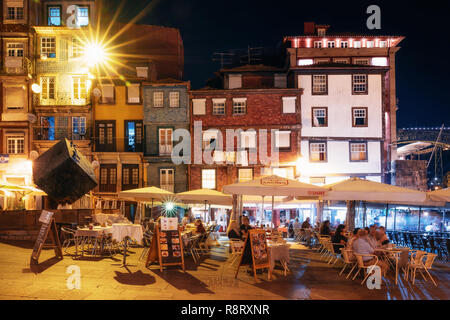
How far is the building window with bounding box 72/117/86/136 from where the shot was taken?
108ft

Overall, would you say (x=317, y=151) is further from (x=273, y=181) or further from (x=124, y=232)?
(x=124, y=232)

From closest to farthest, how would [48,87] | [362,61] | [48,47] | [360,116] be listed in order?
1. [360,116]
2. [48,87]
3. [48,47]
4. [362,61]

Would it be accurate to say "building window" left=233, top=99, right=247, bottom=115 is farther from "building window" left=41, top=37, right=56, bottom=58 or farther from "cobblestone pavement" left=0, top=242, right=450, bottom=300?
"cobblestone pavement" left=0, top=242, right=450, bottom=300

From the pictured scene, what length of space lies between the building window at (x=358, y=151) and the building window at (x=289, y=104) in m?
5.21

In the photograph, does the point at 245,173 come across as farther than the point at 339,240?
Yes

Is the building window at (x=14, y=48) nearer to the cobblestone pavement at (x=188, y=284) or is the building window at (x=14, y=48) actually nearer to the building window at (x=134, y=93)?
the building window at (x=134, y=93)

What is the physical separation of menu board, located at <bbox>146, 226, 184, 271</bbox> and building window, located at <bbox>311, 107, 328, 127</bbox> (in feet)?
72.9

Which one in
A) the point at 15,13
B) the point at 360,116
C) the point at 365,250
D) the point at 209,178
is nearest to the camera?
the point at 365,250

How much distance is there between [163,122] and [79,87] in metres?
7.34

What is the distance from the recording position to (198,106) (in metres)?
32.8

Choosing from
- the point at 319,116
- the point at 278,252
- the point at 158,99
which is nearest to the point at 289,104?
the point at 319,116

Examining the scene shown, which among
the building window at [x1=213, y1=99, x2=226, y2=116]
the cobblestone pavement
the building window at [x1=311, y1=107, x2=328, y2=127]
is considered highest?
the building window at [x1=213, y1=99, x2=226, y2=116]

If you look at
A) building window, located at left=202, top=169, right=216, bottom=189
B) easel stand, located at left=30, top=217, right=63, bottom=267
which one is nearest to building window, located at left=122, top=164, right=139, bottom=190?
building window, located at left=202, top=169, right=216, bottom=189

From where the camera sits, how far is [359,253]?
1077 centimetres
